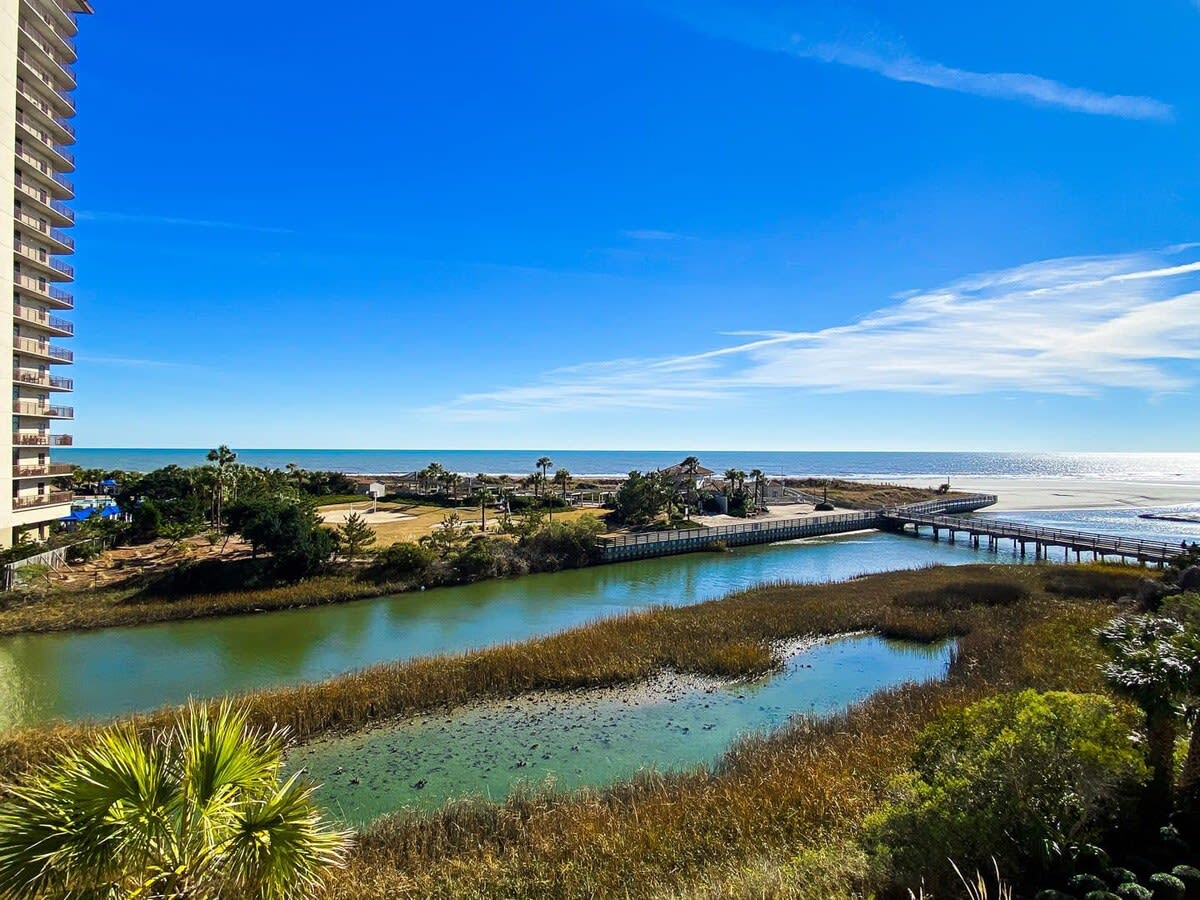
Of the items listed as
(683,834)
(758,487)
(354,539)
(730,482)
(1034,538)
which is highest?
(730,482)

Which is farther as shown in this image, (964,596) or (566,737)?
(964,596)

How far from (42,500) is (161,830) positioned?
128 ft

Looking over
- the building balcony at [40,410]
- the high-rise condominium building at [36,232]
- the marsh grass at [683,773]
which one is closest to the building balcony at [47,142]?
the high-rise condominium building at [36,232]

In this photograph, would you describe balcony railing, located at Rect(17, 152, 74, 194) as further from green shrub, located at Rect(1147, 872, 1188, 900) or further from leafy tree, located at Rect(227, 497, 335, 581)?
green shrub, located at Rect(1147, 872, 1188, 900)

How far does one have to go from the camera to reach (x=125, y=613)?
2577 cm

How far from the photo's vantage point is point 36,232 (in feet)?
109

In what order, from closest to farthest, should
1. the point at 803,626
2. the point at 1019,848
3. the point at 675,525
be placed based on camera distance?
the point at 1019,848 → the point at 803,626 → the point at 675,525

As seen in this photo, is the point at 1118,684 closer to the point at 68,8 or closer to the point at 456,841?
the point at 456,841

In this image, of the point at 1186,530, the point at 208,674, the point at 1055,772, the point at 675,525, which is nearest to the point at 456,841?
the point at 1055,772

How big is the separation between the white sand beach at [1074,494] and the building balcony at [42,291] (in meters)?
97.4

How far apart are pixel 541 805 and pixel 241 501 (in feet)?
94.9

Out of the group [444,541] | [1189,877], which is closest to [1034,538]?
[444,541]

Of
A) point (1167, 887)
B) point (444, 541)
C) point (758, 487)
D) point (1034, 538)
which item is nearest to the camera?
point (1167, 887)

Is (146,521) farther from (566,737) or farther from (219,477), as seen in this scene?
(566,737)
